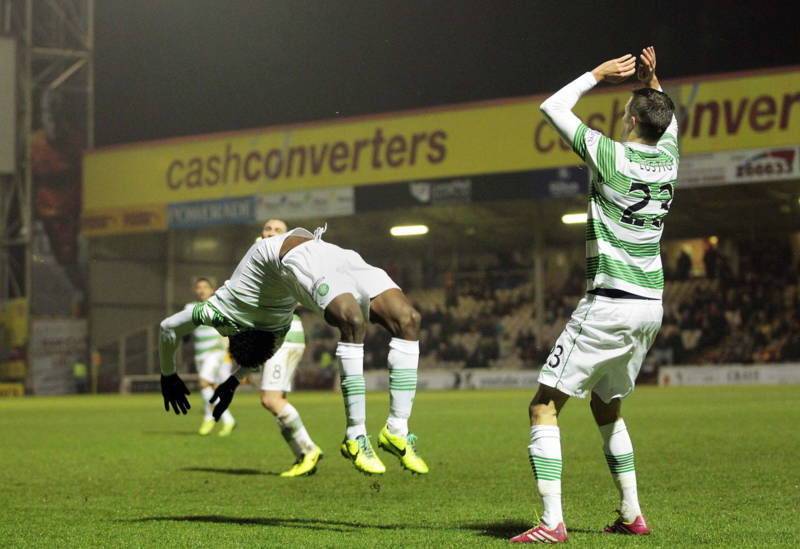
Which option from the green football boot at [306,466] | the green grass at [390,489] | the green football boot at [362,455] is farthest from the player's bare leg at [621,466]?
the green football boot at [306,466]

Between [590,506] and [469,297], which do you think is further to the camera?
[469,297]

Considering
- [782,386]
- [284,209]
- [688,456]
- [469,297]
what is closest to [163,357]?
[688,456]

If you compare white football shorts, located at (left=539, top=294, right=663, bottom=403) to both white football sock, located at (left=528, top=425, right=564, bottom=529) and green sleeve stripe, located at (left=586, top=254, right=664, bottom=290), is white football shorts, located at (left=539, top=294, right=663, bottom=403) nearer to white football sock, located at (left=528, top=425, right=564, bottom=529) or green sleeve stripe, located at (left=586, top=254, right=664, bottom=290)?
green sleeve stripe, located at (left=586, top=254, right=664, bottom=290)

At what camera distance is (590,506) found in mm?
7645

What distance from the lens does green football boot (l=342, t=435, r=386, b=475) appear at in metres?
6.17

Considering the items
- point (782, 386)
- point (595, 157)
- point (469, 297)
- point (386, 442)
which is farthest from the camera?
point (469, 297)

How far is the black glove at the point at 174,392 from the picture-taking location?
25.1ft

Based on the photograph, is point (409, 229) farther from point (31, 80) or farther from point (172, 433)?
point (172, 433)

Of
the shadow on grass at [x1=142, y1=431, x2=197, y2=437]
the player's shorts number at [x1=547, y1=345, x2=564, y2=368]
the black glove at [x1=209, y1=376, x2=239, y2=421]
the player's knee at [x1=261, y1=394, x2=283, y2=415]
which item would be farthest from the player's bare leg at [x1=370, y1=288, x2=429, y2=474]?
the shadow on grass at [x1=142, y1=431, x2=197, y2=437]

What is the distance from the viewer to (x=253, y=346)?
25.2ft

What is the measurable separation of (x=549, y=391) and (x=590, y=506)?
2031 mm

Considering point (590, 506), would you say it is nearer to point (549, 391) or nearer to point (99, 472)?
point (549, 391)

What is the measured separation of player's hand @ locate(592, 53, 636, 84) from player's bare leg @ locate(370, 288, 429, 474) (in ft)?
5.54

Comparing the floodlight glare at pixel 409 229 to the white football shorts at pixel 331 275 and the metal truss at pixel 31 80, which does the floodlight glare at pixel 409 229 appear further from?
the white football shorts at pixel 331 275
